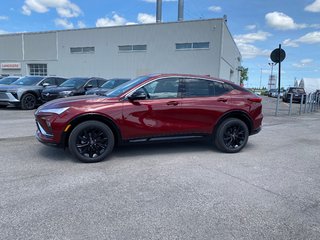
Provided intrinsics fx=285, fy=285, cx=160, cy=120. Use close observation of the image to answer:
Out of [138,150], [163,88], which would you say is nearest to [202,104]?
[163,88]

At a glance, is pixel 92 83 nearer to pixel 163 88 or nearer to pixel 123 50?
pixel 163 88

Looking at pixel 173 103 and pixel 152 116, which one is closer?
pixel 152 116

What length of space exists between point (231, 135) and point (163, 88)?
6.05 feet

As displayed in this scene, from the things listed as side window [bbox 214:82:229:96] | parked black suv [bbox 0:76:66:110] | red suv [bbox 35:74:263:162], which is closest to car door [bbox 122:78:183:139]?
red suv [bbox 35:74:263:162]

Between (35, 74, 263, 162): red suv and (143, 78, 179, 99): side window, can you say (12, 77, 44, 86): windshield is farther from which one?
(143, 78, 179, 99): side window

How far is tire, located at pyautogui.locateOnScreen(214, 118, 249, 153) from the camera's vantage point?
607cm

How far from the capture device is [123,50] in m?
32.4

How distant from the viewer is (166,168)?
499 centimetres

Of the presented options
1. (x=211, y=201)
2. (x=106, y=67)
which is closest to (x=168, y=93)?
(x=211, y=201)

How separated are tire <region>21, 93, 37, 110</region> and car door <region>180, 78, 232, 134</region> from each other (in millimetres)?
10062

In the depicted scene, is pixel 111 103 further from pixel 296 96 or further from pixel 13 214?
pixel 296 96

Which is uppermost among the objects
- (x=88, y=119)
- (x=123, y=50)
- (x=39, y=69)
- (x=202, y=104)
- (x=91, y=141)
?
(x=123, y=50)

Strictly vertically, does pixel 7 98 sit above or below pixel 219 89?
below

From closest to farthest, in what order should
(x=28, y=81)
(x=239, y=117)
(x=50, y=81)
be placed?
(x=239, y=117)
(x=28, y=81)
(x=50, y=81)
